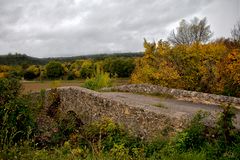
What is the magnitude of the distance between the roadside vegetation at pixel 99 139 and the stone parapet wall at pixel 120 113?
1.08ft

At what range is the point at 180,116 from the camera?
11938mm

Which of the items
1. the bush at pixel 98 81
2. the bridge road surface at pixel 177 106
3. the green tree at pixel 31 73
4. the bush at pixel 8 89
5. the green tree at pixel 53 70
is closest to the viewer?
the bridge road surface at pixel 177 106

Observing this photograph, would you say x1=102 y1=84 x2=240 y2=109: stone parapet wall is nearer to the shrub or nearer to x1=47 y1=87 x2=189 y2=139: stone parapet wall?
x1=47 y1=87 x2=189 y2=139: stone parapet wall

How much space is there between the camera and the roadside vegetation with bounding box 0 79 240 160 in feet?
30.3

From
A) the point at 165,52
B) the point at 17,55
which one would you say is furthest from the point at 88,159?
the point at 17,55

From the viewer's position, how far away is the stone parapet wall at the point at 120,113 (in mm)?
12352

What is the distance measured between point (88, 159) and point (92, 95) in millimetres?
7759

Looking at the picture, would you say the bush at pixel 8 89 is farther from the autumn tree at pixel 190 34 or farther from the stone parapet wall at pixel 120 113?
the autumn tree at pixel 190 34

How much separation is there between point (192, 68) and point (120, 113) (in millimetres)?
10343

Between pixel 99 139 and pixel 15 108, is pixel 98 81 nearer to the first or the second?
pixel 15 108

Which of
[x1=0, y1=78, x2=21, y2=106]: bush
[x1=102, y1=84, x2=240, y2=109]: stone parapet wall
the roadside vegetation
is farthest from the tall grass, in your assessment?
[x1=0, y1=78, x2=21, y2=106]: bush

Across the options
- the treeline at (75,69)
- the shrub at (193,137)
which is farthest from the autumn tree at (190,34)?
the shrub at (193,137)

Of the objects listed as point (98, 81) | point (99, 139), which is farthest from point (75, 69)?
point (99, 139)

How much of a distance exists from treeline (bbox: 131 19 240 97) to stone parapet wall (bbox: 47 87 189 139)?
7.50 meters
